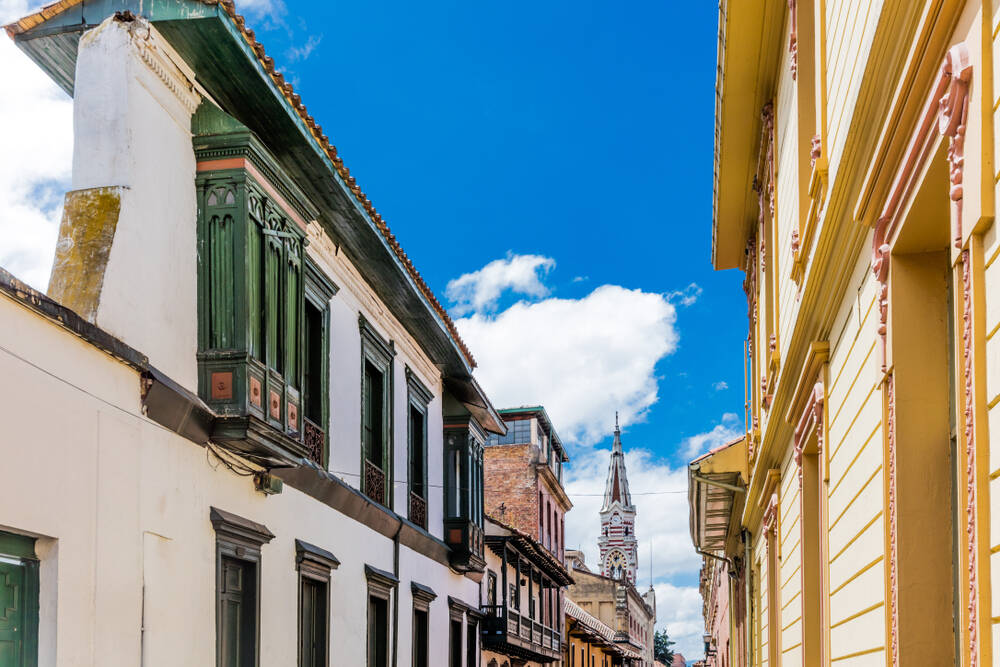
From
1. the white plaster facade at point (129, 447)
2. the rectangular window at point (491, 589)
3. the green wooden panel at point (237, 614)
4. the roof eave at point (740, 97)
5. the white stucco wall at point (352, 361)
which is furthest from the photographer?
the rectangular window at point (491, 589)

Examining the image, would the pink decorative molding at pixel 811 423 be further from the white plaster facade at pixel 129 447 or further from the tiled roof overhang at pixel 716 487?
the tiled roof overhang at pixel 716 487

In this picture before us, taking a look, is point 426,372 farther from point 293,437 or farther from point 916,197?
point 916,197

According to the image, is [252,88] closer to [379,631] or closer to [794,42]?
[794,42]

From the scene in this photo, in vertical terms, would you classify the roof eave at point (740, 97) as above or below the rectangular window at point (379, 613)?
above

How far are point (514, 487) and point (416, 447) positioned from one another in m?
20.7

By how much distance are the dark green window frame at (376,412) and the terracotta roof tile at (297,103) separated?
1.01 m

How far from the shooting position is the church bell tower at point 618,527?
3570 inches

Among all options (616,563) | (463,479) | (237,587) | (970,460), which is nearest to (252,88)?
(237,587)

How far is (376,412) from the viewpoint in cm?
1572

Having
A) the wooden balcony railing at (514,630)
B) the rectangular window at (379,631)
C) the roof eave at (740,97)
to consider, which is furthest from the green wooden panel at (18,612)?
the wooden balcony railing at (514,630)

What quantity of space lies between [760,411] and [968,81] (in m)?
8.93

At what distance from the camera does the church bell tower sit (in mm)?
90688

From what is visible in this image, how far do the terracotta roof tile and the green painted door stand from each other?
436 cm

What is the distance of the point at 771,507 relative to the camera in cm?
1020
